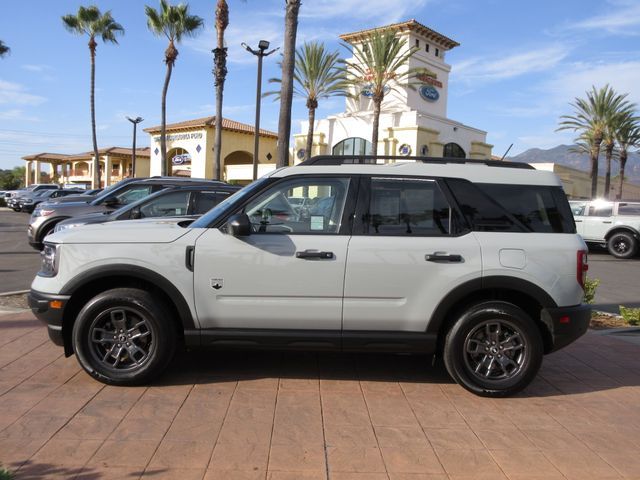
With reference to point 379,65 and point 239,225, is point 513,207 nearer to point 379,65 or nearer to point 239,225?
point 239,225

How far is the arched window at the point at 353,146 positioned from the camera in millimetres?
36531

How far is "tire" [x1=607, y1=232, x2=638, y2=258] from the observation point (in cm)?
1680

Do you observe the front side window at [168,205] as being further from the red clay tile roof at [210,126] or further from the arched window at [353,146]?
the red clay tile roof at [210,126]

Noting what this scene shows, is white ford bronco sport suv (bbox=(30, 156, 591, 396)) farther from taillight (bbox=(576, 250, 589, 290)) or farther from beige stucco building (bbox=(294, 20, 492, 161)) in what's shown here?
beige stucco building (bbox=(294, 20, 492, 161))

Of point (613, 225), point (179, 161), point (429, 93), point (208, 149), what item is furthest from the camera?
point (179, 161)

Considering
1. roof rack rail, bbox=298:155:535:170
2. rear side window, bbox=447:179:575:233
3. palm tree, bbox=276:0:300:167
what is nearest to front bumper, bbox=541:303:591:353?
rear side window, bbox=447:179:575:233

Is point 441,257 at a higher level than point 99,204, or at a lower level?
lower

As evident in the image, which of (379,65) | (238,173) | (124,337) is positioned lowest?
(124,337)

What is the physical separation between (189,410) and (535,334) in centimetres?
277

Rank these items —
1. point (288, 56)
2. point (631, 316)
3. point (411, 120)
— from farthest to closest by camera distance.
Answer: point (411, 120)
point (288, 56)
point (631, 316)

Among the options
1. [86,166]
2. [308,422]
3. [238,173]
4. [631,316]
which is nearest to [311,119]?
[238,173]

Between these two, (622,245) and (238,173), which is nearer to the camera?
(622,245)

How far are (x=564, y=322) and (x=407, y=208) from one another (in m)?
1.56

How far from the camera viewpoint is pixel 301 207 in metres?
4.52
